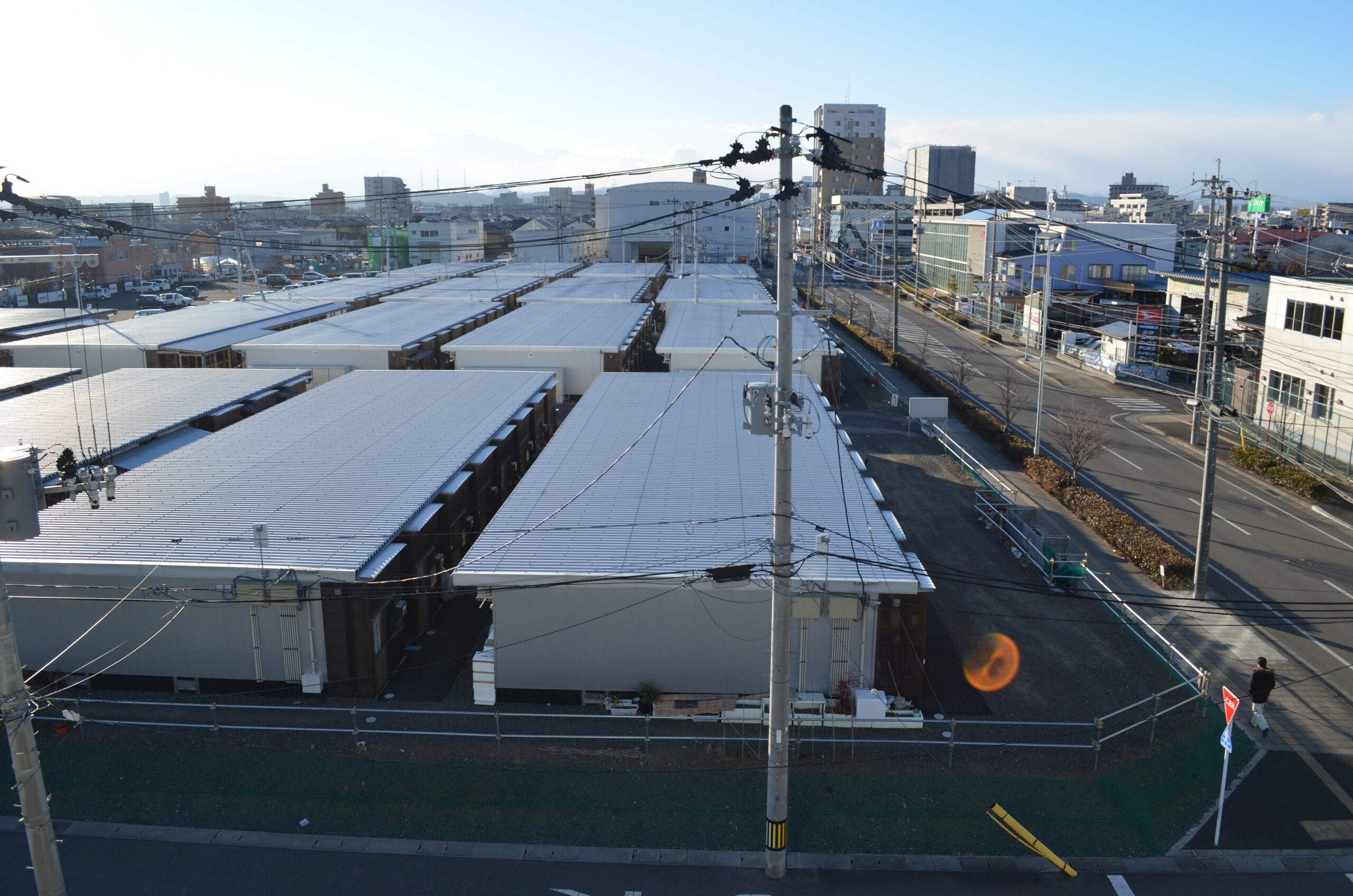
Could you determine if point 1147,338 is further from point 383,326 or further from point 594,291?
point 383,326

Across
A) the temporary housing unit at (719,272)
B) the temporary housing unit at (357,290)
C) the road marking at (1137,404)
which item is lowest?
the road marking at (1137,404)

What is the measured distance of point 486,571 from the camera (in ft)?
37.1

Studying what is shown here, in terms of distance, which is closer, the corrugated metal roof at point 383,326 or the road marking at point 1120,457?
the road marking at point 1120,457

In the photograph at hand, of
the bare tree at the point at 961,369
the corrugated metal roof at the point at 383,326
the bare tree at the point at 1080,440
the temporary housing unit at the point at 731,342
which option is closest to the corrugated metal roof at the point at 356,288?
the corrugated metal roof at the point at 383,326

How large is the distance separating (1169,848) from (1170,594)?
757 cm

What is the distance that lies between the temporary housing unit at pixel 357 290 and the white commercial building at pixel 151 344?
6.87 m

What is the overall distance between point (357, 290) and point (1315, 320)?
39887mm

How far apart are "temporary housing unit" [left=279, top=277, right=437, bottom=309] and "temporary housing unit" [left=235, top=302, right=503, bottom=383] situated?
6.87 metres

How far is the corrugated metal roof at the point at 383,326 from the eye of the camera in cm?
2786

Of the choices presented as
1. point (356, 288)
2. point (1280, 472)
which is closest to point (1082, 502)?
point (1280, 472)

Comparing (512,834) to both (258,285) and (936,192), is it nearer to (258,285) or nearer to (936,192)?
(258,285)

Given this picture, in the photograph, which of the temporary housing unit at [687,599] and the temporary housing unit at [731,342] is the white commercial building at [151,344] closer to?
the temporary housing unit at [731,342]

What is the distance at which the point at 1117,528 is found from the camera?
18.2 metres

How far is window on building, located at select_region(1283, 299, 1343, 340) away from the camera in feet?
75.7
